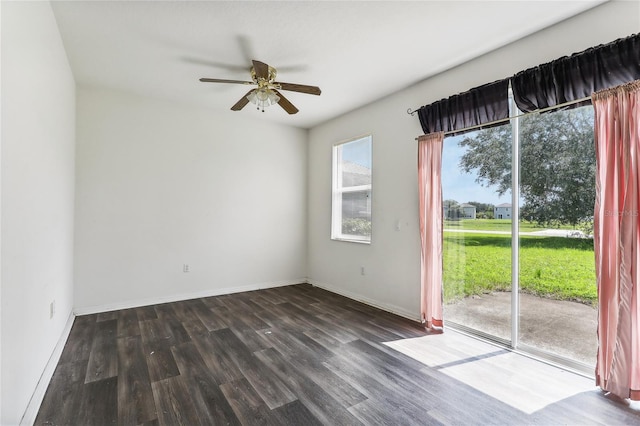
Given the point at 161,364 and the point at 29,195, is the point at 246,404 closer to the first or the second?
the point at 161,364

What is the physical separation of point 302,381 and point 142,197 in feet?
10.3

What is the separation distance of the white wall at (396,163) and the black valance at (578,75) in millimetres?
150

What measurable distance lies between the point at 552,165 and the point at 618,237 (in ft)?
2.39

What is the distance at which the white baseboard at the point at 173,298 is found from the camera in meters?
3.56

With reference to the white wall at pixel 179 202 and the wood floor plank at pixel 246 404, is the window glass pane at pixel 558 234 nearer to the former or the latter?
the wood floor plank at pixel 246 404

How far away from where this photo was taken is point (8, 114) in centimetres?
145

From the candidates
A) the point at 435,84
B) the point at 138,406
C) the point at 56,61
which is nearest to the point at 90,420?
the point at 138,406

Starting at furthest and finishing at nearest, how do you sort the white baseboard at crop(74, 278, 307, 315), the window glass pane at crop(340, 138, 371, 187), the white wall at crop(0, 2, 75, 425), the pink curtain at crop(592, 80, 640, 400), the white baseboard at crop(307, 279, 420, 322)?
the window glass pane at crop(340, 138, 371, 187), the white baseboard at crop(74, 278, 307, 315), the white baseboard at crop(307, 279, 420, 322), the pink curtain at crop(592, 80, 640, 400), the white wall at crop(0, 2, 75, 425)

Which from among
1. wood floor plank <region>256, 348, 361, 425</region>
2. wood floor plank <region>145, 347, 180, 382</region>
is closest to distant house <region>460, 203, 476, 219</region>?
wood floor plank <region>256, 348, 361, 425</region>

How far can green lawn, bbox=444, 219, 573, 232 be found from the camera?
2543 millimetres

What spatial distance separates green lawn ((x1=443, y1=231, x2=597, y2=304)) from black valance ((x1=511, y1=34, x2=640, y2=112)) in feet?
3.62

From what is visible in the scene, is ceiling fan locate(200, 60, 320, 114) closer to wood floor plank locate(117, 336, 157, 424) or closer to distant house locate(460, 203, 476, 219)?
distant house locate(460, 203, 476, 219)

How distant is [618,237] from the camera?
194 centimetres

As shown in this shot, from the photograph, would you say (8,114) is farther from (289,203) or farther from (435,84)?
(289,203)
